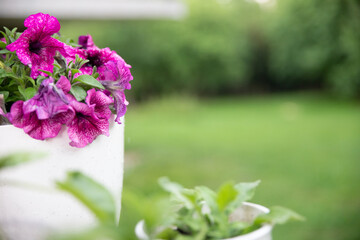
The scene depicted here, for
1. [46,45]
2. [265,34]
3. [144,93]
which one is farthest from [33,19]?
[265,34]

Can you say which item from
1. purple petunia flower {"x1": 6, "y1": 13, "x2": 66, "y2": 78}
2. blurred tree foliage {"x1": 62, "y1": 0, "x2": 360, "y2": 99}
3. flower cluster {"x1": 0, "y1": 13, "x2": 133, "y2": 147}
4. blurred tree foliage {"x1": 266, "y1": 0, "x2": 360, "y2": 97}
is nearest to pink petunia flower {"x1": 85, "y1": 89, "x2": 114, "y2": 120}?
flower cluster {"x1": 0, "y1": 13, "x2": 133, "y2": 147}

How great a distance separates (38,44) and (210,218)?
421 mm

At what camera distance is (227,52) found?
688 inches

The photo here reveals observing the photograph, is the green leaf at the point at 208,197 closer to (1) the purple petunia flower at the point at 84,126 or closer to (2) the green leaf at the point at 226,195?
(2) the green leaf at the point at 226,195

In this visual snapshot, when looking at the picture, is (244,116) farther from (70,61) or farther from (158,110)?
(70,61)

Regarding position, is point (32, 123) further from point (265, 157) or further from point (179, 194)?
point (265, 157)

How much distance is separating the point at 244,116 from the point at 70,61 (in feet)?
37.3

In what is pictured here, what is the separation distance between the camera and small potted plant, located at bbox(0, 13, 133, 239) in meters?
0.65

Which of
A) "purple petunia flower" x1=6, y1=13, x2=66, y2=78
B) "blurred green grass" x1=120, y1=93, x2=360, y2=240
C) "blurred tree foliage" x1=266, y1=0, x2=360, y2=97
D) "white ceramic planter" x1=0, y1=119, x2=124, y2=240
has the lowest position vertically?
"white ceramic planter" x1=0, y1=119, x2=124, y2=240

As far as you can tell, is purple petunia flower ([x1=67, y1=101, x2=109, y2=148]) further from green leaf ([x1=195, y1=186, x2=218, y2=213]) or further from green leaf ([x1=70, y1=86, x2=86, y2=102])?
green leaf ([x1=195, y1=186, x2=218, y2=213])

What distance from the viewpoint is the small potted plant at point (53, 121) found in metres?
0.65

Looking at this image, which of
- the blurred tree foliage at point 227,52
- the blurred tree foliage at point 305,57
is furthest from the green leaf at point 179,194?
the blurred tree foliage at point 227,52

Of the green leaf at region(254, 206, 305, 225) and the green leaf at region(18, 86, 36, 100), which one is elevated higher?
the green leaf at region(18, 86, 36, 100)

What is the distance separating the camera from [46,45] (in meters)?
0.73
